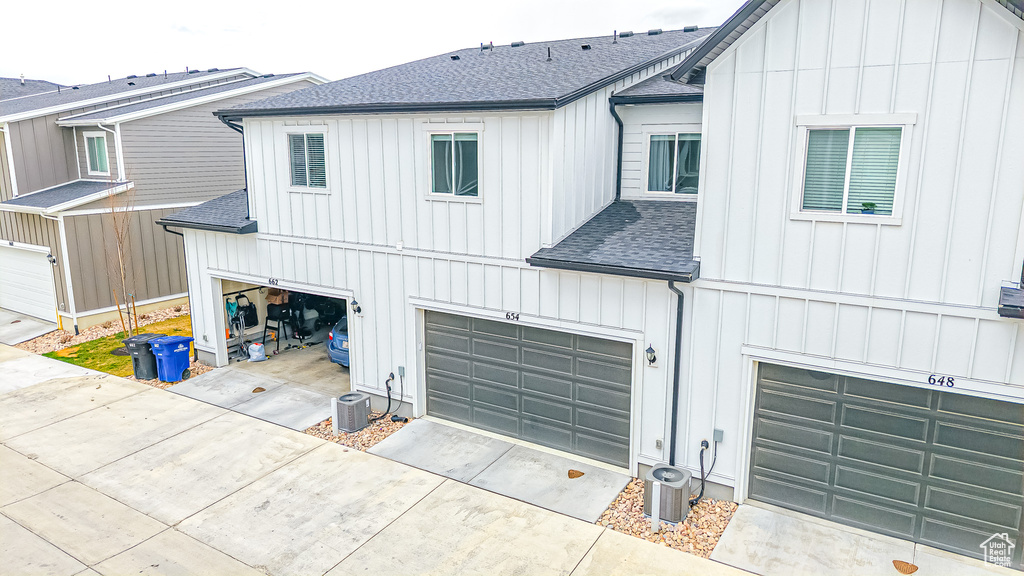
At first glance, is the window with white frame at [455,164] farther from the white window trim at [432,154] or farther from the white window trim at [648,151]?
the white window trim at [648,151]

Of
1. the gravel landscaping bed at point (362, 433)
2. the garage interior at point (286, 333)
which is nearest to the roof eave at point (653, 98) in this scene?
the gravel landscaping bed at point (362, 433)

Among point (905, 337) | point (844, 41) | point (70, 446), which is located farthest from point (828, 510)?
point (70, 446)

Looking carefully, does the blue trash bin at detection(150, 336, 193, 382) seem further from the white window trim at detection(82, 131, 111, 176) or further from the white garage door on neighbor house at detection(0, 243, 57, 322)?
the white window trim at detection(82, 131, 111, 176)

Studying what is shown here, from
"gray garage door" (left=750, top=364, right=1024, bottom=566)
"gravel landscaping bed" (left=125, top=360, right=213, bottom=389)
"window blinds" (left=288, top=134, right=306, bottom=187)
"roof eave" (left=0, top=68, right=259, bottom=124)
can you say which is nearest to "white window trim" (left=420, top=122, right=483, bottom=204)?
"window blinds" (left=288, top=134, right=306, bottom=187)

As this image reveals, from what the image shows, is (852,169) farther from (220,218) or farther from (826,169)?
(220,218)

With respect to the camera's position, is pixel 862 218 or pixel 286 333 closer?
pixel 862 218

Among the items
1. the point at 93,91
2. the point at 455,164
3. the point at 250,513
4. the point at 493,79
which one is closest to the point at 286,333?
the point at 250,513
